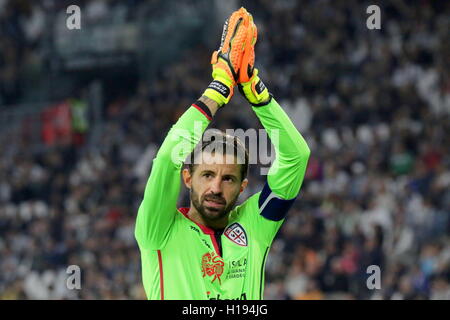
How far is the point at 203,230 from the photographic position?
16.3 feet

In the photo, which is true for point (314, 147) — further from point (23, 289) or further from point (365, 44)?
point (23, 289)

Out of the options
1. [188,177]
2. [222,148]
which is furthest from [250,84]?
[188,177]

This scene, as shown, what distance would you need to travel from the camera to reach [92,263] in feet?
47.6

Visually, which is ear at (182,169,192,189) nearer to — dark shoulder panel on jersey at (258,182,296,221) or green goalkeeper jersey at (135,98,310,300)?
green goalkeeper jersey at (135,98,310,300)

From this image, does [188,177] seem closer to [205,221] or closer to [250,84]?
[205,221]

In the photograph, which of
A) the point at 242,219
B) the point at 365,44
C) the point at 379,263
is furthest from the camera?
the point at 365,44

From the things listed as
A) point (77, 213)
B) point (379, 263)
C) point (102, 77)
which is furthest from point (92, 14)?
point (379, 263)

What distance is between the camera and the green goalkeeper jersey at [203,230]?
15.3ft

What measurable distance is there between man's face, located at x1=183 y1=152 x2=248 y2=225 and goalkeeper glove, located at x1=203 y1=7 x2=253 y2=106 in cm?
33

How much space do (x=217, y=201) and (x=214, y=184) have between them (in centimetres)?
9

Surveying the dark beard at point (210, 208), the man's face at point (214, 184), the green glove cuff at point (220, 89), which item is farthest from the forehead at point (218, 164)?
the green glove cuff at point (220, 89)

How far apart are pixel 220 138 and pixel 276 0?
528 inches

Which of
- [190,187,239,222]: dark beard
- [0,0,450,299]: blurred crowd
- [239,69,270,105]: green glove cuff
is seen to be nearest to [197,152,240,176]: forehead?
[190,187,239,222]: dark beard

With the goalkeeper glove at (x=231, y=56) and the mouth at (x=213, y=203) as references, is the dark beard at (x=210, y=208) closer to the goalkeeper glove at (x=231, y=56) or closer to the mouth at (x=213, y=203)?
the mouth at (x=213, y=203)
